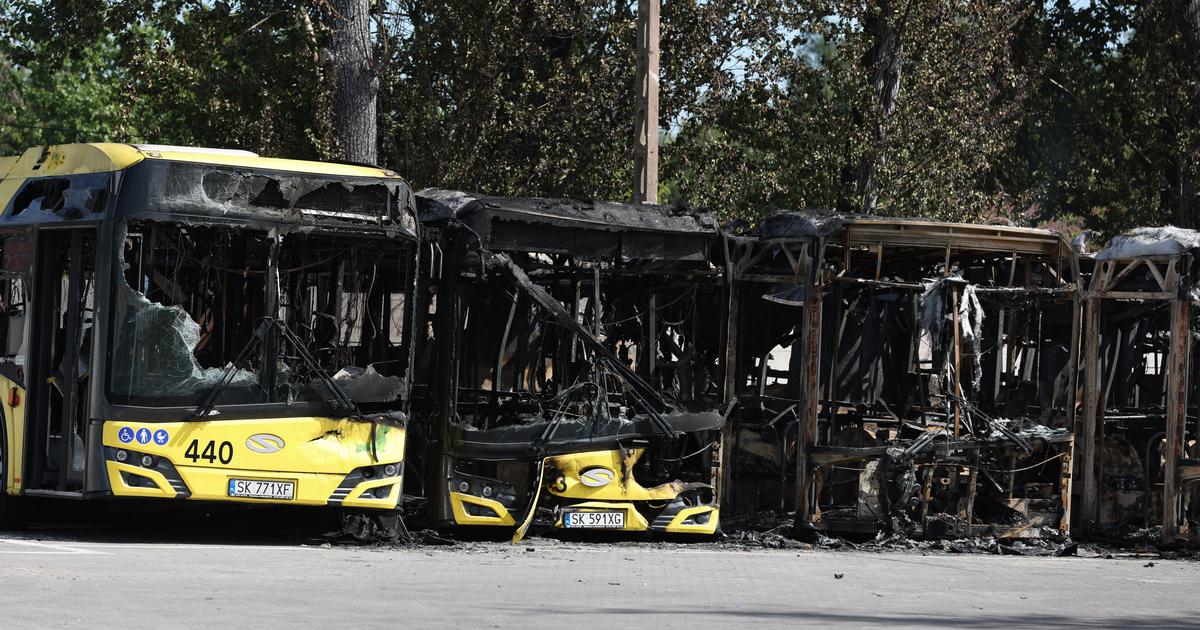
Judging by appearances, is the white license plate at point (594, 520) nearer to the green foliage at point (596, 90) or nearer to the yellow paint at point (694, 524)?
the yellow paint at point (694, 524)

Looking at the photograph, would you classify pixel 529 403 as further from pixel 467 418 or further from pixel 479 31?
pixel 479 31

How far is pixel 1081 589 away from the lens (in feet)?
39.3

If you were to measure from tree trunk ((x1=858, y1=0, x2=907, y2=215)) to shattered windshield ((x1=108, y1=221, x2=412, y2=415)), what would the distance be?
14364 mm

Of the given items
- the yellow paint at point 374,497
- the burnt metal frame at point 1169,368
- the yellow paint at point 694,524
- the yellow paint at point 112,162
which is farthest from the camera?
the burnt metal frame at point 1169,368

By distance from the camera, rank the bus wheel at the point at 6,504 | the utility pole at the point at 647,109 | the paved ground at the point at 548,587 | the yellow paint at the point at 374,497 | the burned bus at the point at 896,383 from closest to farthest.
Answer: the paved ground at the point at 548,587 < the yellow paint at the point at 374,497 < the bus wheel at the point at 6,504 < the burned bus at the point at 896,383 < the utility pole at the point at 647,109

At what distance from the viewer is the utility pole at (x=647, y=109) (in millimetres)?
18031

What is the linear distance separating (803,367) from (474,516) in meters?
3.33

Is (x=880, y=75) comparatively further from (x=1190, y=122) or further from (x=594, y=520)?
(x=594, y=520)

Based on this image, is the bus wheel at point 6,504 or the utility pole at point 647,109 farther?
the utility pole at point 647,109

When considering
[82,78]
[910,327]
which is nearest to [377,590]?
[910,327]

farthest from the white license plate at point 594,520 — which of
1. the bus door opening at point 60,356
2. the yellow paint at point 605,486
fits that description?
the bus door opening at point 60,356

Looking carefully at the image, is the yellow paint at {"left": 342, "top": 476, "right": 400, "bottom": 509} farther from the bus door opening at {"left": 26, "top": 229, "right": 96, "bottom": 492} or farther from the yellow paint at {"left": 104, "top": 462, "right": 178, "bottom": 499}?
the bus door opening at {"left": 26, "top": 229, "right": 96, "bottom": 492}

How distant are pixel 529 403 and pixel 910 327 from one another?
15.0ft

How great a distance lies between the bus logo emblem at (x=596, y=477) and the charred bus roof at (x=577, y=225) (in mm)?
1835
